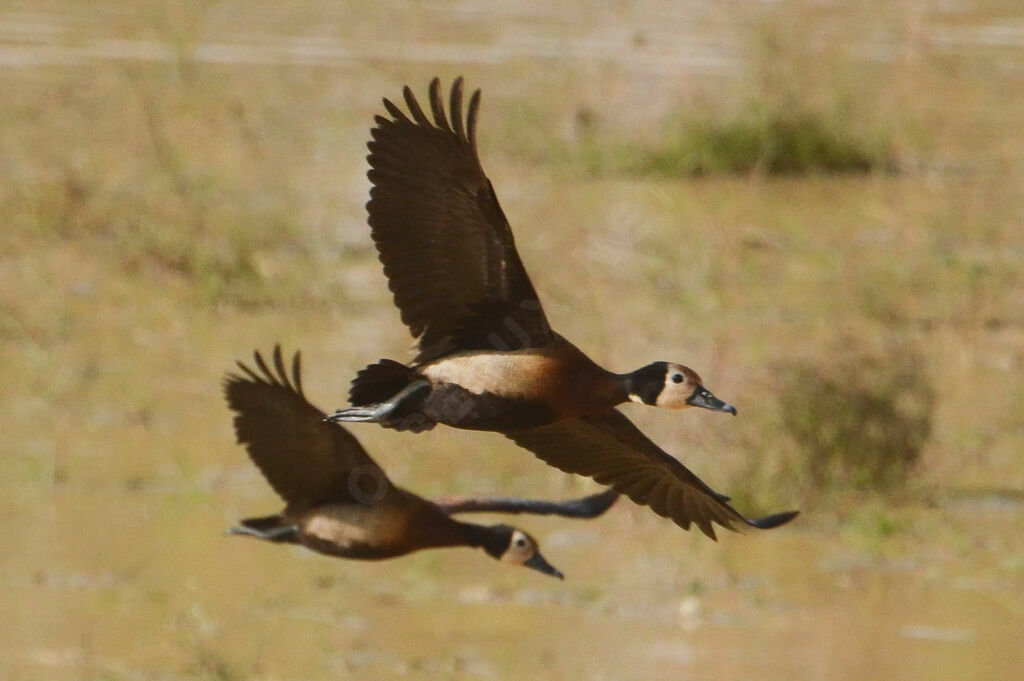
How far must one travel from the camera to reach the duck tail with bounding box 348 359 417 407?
4.16 meters

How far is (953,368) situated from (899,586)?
188 cm

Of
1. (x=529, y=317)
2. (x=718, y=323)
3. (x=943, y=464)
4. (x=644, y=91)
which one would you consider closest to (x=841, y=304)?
(x=718, y=323)

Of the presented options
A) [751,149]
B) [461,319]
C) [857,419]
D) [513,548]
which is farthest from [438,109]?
[751,149]

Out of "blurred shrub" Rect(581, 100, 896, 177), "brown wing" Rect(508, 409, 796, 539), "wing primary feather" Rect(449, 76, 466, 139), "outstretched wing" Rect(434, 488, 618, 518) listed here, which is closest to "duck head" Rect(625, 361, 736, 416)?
"brown wing" Rect(508, 409, 796, 539)

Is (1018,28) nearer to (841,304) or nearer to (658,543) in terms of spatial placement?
(841,304)

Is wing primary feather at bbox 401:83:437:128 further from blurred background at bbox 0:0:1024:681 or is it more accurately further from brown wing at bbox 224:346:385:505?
blurred background at bbox 0:0:1024:681

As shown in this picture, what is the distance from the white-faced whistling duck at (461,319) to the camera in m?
4.14

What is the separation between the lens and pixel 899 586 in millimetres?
6594

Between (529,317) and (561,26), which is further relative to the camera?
(561,26)

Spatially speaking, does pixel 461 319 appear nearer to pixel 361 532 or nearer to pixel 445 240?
pixel 445 240

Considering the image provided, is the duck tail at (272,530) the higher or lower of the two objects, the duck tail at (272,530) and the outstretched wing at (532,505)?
the lower

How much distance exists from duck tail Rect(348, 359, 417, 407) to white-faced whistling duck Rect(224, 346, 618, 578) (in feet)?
2.20

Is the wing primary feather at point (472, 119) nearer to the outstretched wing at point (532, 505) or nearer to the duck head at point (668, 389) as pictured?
the duck head at point (668, 389)

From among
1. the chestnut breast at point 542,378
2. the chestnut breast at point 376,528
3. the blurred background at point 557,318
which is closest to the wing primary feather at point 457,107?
the chestnut breast at point 542,378
